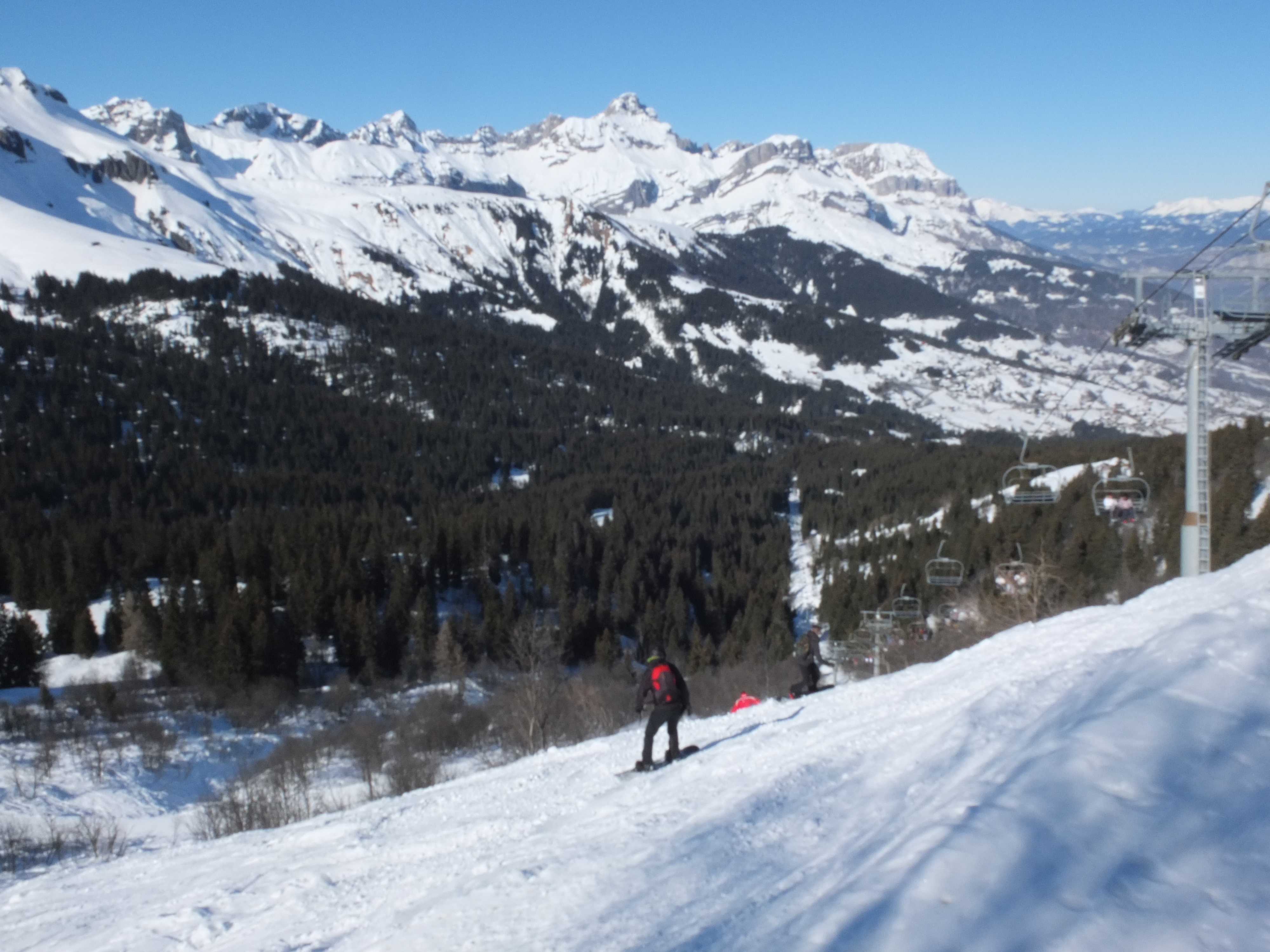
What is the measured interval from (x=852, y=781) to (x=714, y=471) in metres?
131

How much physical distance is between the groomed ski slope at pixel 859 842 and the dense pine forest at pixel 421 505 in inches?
1210

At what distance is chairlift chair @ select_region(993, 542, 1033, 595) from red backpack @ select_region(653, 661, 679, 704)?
21276 mm

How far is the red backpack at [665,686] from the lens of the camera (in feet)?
39.6

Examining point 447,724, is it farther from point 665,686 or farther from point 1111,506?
point 665,686

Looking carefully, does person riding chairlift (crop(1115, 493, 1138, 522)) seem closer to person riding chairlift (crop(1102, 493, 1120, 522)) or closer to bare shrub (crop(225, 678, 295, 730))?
person riding chairlift (crop(1102, 493, 1120, 522))

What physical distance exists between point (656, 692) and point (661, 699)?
0.43ft

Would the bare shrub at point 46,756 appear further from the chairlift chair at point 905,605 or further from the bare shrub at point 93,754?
the chairlift chair at point 905,605

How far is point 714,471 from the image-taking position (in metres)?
140

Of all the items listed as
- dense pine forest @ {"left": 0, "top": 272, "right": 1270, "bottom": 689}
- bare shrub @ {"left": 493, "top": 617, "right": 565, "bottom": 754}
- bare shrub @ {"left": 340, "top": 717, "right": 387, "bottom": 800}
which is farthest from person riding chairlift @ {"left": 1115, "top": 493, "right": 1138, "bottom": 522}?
bare shrub @ {"left": 340, "top": 717, "right": 387, "bottom": 800}

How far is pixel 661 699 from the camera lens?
12094 millimetres

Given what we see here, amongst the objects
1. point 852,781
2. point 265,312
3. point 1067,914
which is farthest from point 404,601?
point 265,312

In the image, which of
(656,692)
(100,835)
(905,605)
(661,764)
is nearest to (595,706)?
(100,835)

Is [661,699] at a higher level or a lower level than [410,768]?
higher

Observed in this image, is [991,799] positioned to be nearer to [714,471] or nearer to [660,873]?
[660,873]
